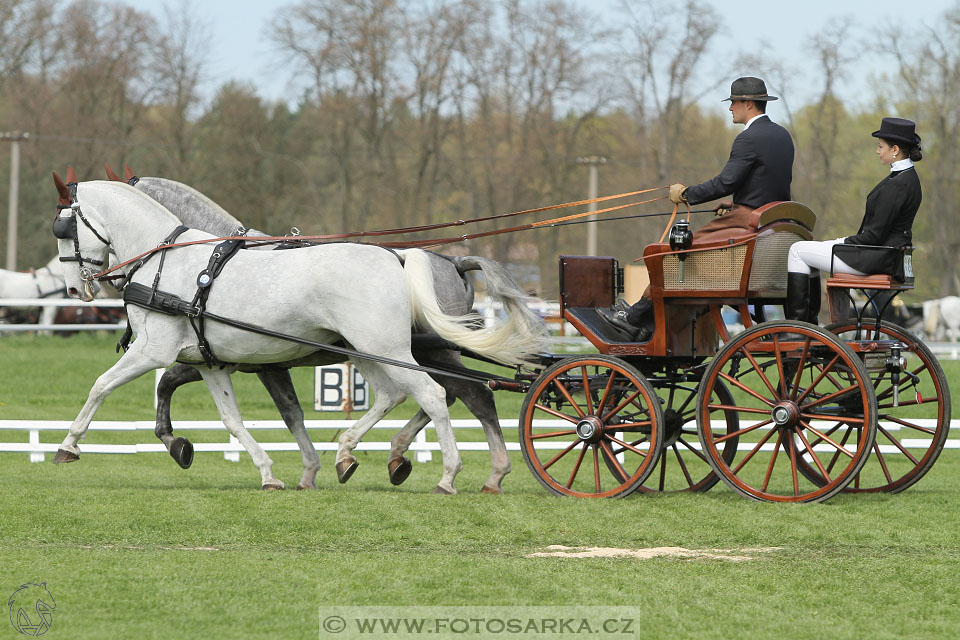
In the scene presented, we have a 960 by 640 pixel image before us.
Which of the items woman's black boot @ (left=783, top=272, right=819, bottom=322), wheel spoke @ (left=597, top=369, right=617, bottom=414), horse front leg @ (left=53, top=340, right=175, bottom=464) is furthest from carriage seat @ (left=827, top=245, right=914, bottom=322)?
horse front leg @ (left=53, top=340, right=175, bottom=464)

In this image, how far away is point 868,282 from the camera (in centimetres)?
700

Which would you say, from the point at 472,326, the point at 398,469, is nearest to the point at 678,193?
the point at 472,326

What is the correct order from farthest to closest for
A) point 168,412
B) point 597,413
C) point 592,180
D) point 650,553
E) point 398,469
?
point 592,180, point 168,412, point 398,469, point 597,413, point 650,553

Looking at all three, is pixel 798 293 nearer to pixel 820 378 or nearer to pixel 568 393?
pixel 820 378

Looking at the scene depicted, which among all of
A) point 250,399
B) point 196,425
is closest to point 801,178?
point 250,399

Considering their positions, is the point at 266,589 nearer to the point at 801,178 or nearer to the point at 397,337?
the point at 397,337

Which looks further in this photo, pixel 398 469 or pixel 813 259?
pixel 398 469

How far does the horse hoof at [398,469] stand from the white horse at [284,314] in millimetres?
310

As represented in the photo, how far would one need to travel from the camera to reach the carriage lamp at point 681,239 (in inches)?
287

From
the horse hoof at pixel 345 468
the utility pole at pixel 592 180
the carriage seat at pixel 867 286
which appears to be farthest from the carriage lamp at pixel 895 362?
the utility pole at pixel 592 180

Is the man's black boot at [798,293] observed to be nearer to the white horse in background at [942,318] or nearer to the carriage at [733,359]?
the carriage at [733,359]

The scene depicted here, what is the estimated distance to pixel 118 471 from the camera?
1025cm

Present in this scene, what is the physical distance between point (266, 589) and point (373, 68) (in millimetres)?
27997

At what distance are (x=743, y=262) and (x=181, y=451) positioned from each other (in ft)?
13.6
